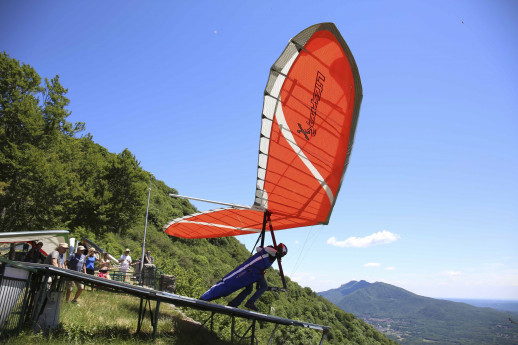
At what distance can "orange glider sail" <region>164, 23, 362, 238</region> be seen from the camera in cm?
630

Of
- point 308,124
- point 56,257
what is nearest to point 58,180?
point 56,257

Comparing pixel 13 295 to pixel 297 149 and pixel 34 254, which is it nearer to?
pixel 34 254

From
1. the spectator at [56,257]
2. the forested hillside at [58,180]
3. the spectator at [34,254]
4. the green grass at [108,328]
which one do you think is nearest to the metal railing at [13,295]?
the green grass at [108,328]

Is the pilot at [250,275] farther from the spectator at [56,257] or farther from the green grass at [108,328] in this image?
the spectator at [56,257]

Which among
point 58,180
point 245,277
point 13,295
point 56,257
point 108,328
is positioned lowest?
point 108,328

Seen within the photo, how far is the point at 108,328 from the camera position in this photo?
722cm

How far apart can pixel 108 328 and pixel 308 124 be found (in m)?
6.76

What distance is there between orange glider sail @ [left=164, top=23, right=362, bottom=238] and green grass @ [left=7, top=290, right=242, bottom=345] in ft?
12.9

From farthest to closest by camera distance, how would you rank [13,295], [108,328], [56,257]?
[56,257]
[108,328]
[13,295]

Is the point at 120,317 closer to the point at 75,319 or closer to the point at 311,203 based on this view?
the point at 75,319

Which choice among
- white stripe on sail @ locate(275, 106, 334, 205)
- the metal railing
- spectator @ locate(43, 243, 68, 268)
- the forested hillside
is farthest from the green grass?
the forested hillside

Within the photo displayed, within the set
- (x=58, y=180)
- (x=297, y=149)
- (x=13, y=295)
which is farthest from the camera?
(x=58, y=180)

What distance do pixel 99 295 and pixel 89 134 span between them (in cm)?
4830

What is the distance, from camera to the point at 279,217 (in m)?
9.62
